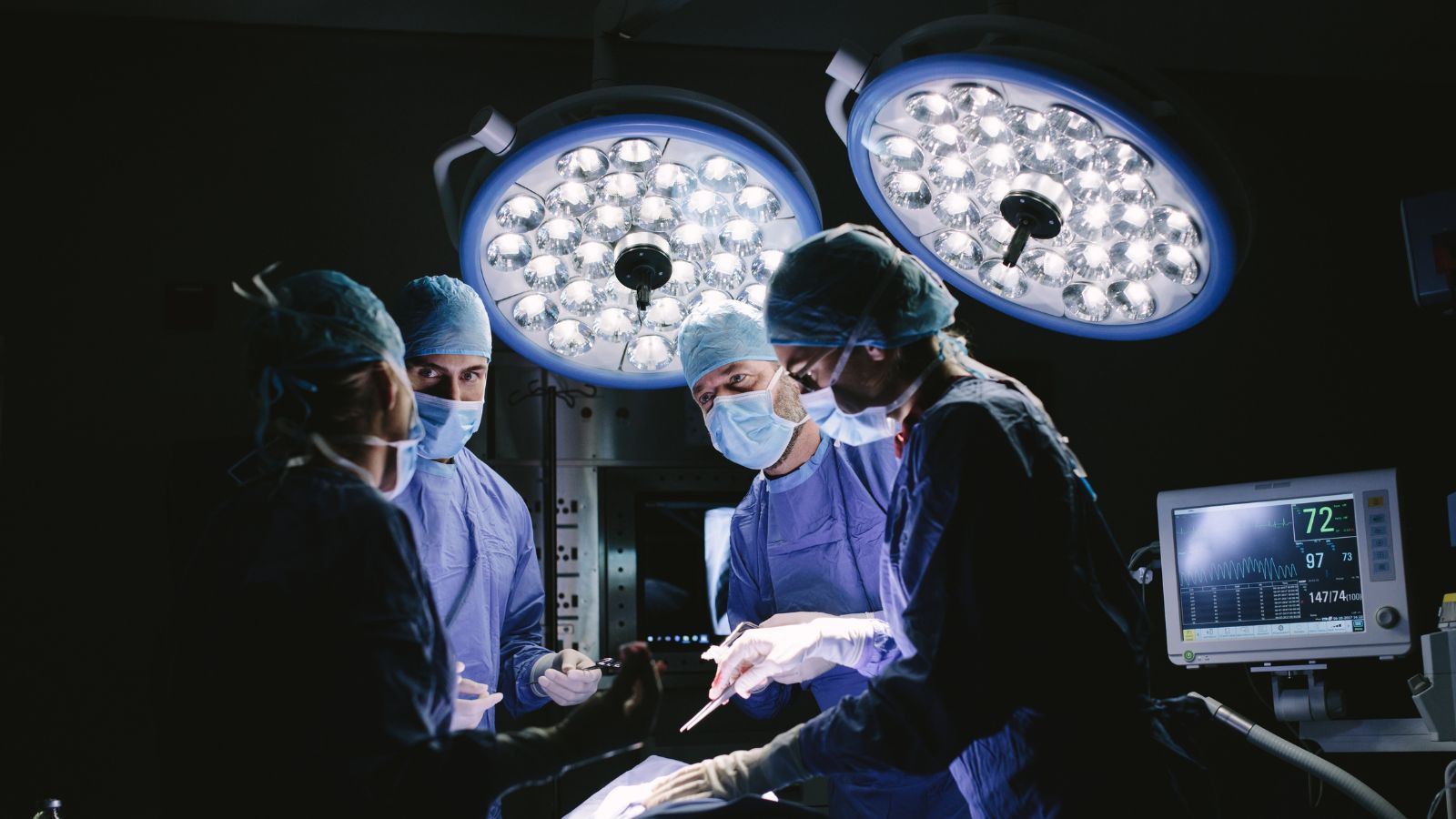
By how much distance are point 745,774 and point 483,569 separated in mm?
861

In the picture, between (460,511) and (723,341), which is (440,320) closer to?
(460,511)

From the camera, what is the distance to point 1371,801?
243 cm

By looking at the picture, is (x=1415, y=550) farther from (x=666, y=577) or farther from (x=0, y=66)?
(x=0, y=66)

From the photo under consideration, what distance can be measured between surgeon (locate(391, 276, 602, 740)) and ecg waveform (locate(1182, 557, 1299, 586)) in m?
2.03

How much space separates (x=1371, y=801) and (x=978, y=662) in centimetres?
155

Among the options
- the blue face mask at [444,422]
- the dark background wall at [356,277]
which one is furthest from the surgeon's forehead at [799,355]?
the dark background wall at [356,277]

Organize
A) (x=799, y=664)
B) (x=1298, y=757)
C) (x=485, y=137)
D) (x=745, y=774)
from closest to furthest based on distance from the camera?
(x=745, y=774) → (x=485, y=137) → (x=799, y=664) → (x=1298, y=757)

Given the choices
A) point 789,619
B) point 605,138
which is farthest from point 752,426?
point 605,138

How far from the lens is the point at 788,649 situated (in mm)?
1948

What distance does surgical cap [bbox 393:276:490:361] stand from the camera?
6.98ft

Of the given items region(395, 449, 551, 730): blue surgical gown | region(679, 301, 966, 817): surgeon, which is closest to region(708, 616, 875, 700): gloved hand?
region(679, 301, 966, 817): surgeon

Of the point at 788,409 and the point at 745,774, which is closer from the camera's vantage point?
the point at 745,774

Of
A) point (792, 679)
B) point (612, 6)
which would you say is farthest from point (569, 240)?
point (792, 679)

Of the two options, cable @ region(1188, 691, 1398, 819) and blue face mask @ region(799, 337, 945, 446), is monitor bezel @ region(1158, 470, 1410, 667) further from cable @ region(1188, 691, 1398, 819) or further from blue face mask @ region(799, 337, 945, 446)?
blue face mask @ region(799, 337, 945, 446)
